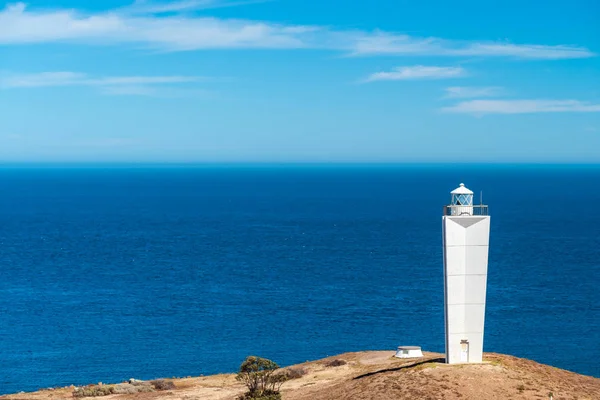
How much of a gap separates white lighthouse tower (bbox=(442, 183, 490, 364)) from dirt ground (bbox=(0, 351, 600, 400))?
1393 millimetres

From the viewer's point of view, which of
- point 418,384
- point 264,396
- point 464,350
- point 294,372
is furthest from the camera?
point 294,372

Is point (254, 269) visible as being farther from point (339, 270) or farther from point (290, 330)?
point (290, 330)

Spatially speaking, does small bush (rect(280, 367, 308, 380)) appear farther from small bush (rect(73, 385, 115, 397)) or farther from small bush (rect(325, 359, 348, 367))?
small bush (rect(73, 385, 115, 397))

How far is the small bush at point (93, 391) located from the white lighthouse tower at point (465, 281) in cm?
1962

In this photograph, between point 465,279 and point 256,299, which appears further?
point 256,299

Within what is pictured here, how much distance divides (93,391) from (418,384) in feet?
63.2

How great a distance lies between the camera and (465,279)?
41.0 metres

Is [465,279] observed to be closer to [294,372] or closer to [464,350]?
[464,350]

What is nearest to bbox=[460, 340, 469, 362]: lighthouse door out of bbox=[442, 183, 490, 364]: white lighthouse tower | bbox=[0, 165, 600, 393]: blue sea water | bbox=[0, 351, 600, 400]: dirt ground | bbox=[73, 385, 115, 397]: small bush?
bbox=[442, 183, 490, 364]: white lighthouse tower

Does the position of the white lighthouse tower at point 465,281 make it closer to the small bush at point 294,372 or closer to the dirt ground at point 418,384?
the dirt ground at point 418,384

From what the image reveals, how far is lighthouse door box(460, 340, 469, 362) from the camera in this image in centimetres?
4116

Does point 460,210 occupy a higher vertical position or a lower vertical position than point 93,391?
higher

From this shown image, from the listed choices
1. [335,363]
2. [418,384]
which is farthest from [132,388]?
[418,384]

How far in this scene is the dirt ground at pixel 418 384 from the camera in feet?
123
